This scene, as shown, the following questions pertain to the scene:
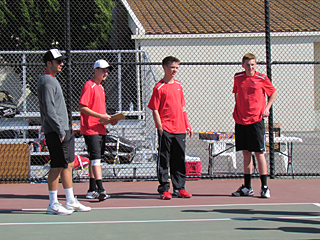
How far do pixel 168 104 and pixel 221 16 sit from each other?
50.1 ft

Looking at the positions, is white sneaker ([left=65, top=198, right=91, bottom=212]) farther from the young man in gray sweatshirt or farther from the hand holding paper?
the hand holding paper

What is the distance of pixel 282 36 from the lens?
1859 centimetres

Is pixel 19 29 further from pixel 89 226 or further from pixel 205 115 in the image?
pixel 89 226

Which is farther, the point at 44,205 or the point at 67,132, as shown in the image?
the point at 44,205

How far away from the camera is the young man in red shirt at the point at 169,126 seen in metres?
6.05

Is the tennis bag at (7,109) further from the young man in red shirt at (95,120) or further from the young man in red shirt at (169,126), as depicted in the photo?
the young man in red shirt at (169,126)

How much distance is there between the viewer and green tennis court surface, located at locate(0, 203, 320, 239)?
4242mm

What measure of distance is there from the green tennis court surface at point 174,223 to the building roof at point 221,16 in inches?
536

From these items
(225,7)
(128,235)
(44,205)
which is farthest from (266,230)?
(225,7)

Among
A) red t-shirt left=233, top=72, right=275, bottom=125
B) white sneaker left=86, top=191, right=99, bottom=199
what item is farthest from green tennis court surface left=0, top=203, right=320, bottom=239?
red t-shirt left=233, top=72, right=275, bottom=125

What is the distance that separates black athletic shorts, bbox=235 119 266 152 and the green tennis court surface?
34.9 inches

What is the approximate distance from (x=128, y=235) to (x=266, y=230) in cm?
143

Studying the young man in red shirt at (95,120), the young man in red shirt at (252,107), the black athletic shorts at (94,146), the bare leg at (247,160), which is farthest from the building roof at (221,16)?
the black athletic shorts at (94,146)

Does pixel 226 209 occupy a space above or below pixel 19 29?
below
